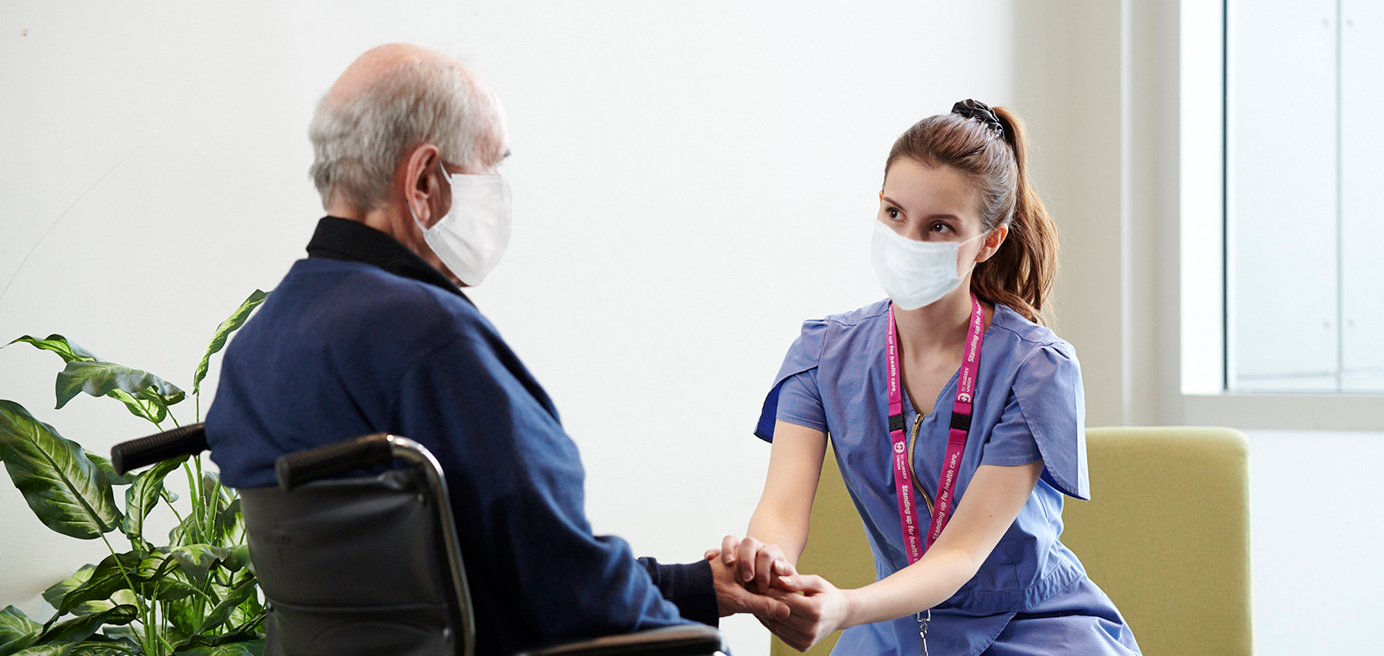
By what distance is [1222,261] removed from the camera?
10.9 ft

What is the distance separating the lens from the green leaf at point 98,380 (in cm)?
138

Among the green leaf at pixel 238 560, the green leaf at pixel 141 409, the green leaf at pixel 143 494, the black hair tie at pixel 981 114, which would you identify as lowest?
the green leaf at pixel 238 560

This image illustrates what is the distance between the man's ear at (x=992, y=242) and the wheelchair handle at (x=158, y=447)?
1.18 metres

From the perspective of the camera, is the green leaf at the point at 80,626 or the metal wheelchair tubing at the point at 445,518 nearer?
the metal wheelchair tubing at the point at 445,518

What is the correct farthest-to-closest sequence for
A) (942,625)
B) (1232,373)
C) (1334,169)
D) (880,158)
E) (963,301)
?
(1232,373) → (1334,169) → (880,158) → (963,301) → (942,625)

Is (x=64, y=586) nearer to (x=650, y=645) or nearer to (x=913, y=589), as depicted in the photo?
(x=650, y=645)

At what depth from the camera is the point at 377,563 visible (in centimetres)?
93

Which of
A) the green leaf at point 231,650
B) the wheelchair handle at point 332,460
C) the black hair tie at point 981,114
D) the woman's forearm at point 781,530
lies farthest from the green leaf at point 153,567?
the black hair tie at point 981,114

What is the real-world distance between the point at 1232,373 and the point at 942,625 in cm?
218

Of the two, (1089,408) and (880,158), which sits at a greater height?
(880,158)

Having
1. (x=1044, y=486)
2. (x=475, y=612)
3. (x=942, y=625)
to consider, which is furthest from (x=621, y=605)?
(x=1044, y=486)

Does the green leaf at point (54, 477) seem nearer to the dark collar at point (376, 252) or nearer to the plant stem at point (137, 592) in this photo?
the plant stem at point (137, 592)

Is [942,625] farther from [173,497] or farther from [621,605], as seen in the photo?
[173,497]

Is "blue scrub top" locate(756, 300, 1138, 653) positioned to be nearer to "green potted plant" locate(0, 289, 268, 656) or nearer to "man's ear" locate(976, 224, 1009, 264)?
"man's ear" locate(976, 224, 1009, 264)
